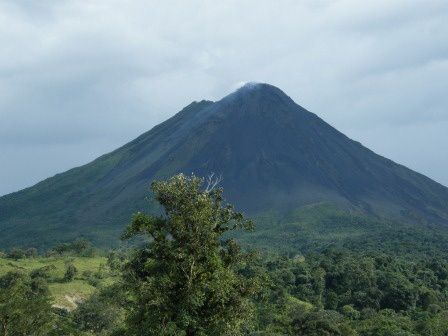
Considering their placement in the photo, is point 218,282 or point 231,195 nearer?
point 218,282

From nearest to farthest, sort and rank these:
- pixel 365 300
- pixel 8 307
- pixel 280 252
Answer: pixel 8 307, pixel 365 300, pixel 280 252

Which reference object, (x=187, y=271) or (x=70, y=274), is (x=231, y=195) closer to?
(x=70, y=274)

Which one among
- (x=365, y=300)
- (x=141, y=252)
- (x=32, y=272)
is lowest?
(x=365, y=300)

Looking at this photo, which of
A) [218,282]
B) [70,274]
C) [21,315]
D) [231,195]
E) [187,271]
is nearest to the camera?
[218,282]

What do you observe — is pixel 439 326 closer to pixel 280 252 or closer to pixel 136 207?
pixel 280 252

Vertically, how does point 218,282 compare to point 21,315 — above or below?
above

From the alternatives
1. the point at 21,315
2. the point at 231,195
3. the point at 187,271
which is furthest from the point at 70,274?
the point at 231,195

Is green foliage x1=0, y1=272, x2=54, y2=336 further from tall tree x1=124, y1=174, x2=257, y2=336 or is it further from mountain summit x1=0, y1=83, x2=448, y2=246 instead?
mountain summit x1=0, y1=83, x2=448, y2=246

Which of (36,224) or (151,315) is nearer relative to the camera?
(151,315)

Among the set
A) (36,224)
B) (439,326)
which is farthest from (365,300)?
(36,224)
